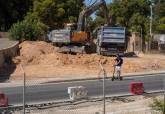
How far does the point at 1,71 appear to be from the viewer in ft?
130

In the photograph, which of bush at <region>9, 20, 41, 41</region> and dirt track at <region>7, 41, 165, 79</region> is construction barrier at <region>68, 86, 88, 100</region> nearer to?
dirt track at <region>7, 41, 165, 79</region>

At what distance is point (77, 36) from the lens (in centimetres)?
4806

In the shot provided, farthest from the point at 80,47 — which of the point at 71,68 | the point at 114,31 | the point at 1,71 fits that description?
the point at 1,71

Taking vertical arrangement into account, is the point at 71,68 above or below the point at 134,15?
below

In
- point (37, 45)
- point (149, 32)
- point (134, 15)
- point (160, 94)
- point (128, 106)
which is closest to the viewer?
point (128, 106)

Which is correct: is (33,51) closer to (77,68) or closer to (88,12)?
(77,68)

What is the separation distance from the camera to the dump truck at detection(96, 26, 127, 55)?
4784cm

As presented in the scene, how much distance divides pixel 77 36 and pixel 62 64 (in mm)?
6415

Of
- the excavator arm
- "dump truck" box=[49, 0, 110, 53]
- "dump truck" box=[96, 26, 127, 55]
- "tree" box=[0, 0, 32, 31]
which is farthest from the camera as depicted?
"tree" box=[0, 0, 32, 31]

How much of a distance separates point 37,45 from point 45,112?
2868 cm

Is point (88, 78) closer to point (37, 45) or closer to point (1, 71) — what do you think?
point (1, 71)

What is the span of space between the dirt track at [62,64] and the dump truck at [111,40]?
236 cm

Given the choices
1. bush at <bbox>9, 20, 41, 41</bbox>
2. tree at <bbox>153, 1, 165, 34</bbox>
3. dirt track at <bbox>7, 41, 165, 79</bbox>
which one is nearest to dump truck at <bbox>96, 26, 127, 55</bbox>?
dirt track at <bbox>7, 41, 165, 79</bbox>

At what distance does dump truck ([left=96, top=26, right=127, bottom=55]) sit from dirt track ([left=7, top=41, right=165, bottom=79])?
92.8 inches
